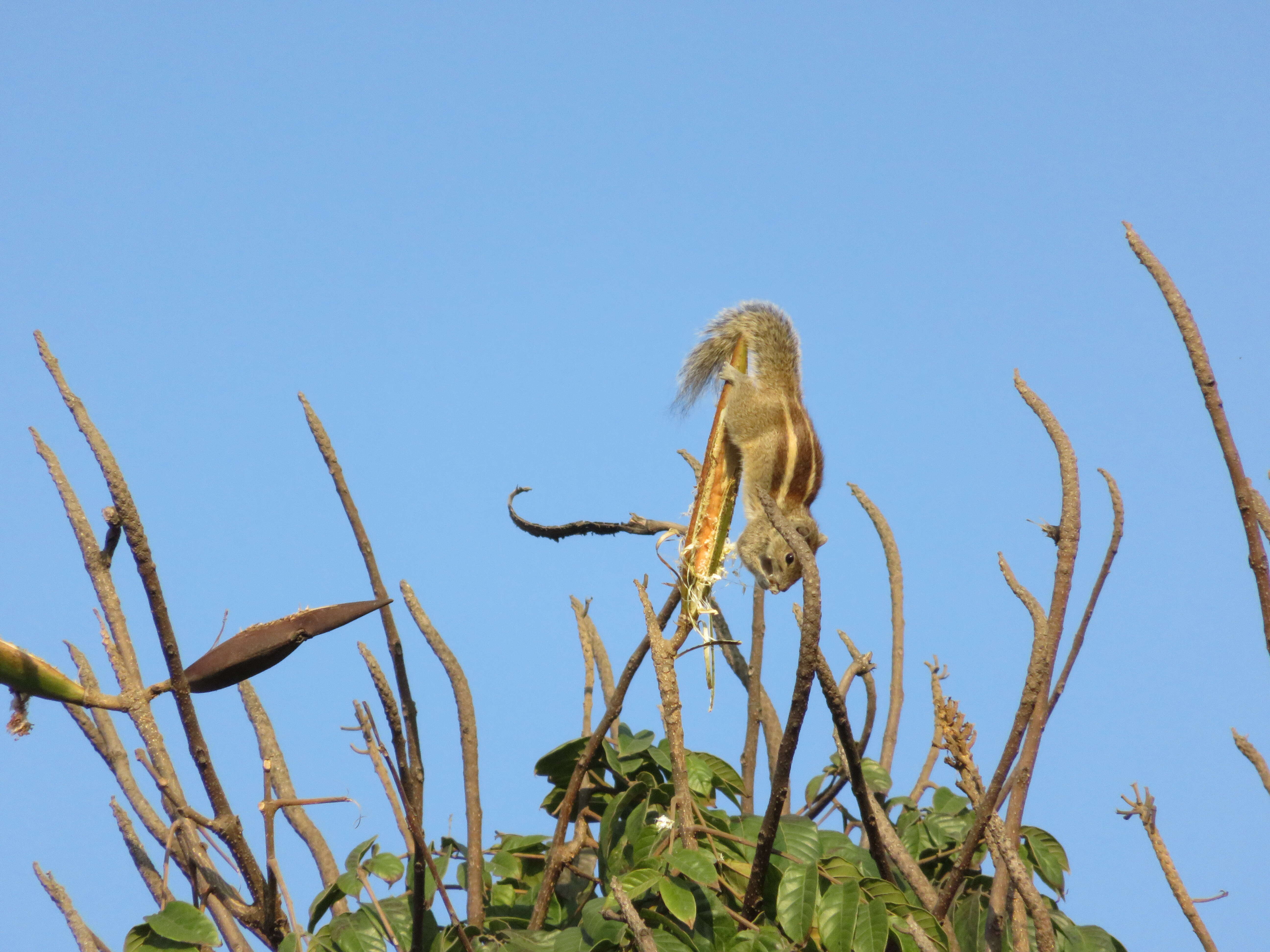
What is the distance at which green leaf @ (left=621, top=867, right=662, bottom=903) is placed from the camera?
232 cm

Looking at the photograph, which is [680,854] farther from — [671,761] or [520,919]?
[520,919]

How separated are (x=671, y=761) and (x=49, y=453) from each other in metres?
1.71

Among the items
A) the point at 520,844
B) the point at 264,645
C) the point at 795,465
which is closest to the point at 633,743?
the point at 520,844

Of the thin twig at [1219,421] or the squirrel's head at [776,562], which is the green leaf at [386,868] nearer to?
the thin twig at [1219,421]

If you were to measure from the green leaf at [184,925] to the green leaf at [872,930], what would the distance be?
51.7 inches

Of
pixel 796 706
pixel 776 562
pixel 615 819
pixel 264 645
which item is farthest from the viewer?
pixel 776 562

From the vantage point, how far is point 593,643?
3816mm

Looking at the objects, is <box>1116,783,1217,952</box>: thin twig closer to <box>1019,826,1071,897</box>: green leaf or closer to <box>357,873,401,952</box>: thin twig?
<box>1019,826,1071,897</box>: green leaf

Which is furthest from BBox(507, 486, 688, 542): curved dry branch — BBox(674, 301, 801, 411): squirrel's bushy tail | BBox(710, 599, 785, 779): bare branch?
BBox(674, 301, 801, 411): squirrel's bushy tail

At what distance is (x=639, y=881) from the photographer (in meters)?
2.35

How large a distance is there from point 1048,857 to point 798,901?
2.89ft

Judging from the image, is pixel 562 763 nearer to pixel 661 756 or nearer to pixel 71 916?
pixel 661 756

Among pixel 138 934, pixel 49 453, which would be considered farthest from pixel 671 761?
pixel 49 453

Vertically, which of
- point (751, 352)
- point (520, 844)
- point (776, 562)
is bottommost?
point (520, 844)
